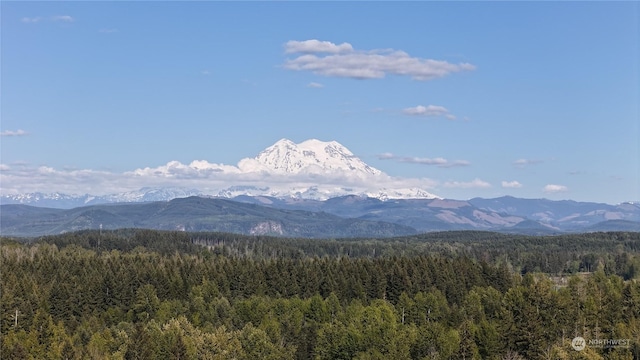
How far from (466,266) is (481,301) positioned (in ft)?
110

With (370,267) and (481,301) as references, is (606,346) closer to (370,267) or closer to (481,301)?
(481,301)

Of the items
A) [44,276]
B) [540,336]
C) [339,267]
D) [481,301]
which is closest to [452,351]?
[540,336]

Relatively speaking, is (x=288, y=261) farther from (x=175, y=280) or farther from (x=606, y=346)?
(x=606, y=346)

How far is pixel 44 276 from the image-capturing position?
173750 mm

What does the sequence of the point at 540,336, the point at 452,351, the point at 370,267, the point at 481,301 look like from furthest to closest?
the point at 370,267 < the point at 481,301 < the point at 540,336 < the point at 452,351

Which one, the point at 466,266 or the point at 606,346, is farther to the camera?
the point at 466,266

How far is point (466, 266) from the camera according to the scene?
191500 mm

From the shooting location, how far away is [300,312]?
146 meters

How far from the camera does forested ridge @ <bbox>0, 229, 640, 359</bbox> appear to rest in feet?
364

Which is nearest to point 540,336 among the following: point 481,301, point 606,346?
point 606,346

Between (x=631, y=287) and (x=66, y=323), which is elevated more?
(x=631, y=287)

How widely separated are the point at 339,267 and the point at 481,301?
41.7 m

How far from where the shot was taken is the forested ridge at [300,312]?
4368 inches

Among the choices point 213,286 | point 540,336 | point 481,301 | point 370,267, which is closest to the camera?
point 540,336
